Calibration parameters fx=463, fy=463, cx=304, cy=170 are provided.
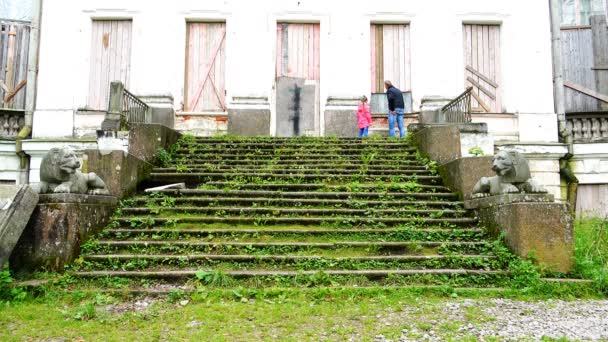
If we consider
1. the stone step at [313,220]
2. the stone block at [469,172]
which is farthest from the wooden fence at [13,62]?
the stone block at [469,172]

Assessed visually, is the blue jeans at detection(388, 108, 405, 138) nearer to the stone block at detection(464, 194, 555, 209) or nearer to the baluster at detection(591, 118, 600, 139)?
the baluster at detection(591, 118, 600, 139)

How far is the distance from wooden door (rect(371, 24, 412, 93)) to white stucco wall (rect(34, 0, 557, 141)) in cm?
24

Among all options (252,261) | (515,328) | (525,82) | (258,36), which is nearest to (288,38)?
(258,36)

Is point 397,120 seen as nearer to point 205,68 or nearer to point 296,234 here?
point 205,68

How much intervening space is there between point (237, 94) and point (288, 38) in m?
2.37

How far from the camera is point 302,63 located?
13.8 m

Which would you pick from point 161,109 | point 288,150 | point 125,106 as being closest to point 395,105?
point 288,150

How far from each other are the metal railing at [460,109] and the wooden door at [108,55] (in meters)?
8.94

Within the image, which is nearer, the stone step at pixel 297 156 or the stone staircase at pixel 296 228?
the stone staircase at pixel 296 228

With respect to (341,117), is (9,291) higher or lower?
lower

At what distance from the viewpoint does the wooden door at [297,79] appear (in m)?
13.5

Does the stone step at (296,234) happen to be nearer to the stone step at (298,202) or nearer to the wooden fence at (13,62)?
the stone step at (298,202)

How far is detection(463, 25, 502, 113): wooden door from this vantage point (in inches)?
534

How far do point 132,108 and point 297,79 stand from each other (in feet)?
16.2
